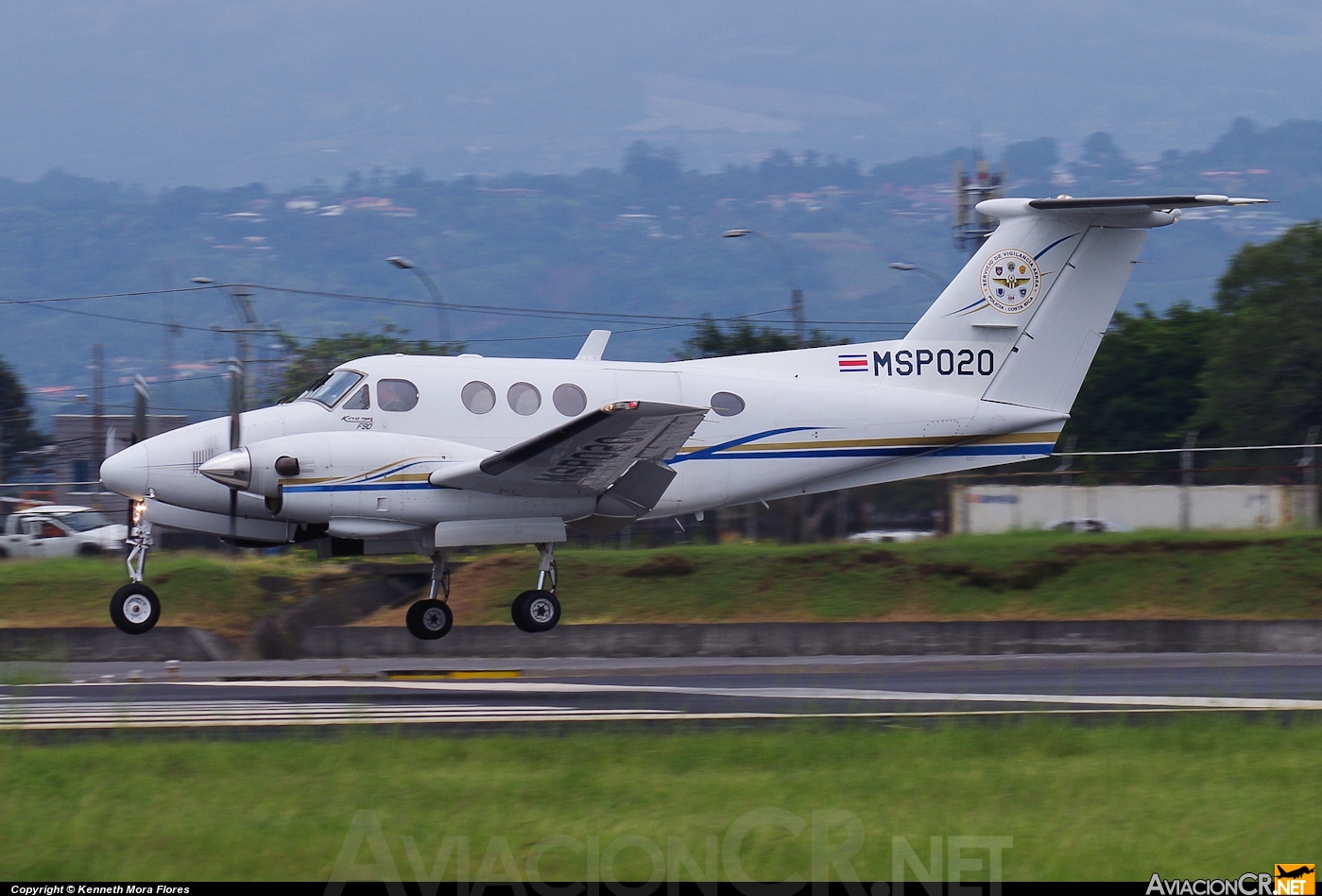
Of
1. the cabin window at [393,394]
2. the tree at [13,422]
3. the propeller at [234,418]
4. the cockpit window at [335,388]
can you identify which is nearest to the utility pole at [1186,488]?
the cabin window at [393,394]

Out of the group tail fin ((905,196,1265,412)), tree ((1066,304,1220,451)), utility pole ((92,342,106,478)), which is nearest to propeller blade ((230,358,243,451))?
tail fin ((905,196,1265,412))

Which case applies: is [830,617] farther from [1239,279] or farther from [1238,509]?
[1239,279]

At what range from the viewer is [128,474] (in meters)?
15.7

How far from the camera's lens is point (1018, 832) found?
25.3 ft

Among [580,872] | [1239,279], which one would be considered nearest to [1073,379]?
[580,872]

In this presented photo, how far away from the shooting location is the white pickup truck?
3022cm

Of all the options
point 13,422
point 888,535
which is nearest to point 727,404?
point 888,535

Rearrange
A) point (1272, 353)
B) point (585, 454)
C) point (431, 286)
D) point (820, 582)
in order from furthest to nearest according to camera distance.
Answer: point (1272, 353), point (431, 286), point (820, 582), point (585, 454)

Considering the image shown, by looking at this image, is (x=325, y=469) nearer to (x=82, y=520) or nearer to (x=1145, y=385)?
(x=82, y=520)

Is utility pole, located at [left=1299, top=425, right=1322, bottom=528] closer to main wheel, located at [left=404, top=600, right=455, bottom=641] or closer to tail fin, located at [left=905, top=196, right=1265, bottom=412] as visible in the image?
tail fin, located at [left=905, top=196, right=1265, bottom=412]

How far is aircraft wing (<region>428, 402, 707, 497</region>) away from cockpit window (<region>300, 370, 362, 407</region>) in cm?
154

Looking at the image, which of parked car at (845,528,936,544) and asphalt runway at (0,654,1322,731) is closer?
asphalt runway at (0,654,1322,731)

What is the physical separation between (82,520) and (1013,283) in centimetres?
2462

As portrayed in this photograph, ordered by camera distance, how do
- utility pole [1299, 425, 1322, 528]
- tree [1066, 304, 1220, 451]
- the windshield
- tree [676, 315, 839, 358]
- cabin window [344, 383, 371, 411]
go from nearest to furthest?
1. cabin window [344, 383, 371, 411]
2. utility pole [1299, 425, 1322, 528]
3. the windshield
4. tree [676, 315, 839, 358]
5. tree [1066, 304, 1220, 451]
